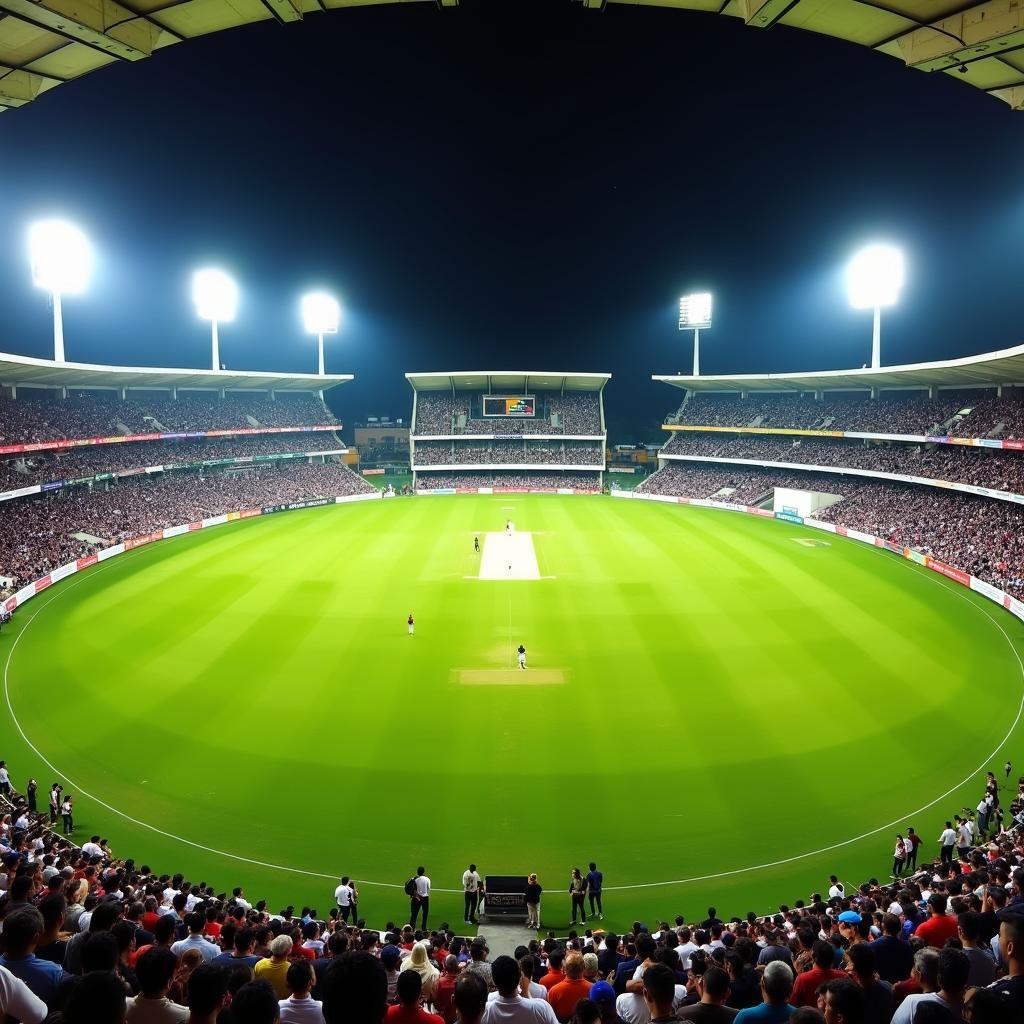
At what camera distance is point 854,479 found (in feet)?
194

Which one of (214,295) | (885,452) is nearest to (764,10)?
(885,452)

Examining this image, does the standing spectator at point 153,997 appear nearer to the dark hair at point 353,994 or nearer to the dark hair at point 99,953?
the dark hair at point 99,953

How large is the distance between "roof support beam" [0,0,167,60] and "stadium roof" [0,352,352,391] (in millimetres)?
41153

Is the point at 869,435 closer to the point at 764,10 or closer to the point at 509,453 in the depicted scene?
the point at 509,453

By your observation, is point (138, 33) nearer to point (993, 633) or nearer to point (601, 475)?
point (993, 633)

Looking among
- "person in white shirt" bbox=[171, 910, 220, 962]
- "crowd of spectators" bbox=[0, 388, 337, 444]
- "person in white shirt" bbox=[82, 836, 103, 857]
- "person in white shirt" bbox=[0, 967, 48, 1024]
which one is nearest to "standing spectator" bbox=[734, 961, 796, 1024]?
"person in white shirt" bbox=[0, 967, 48, 1024]

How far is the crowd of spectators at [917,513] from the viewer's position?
36.7m

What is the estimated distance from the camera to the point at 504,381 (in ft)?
276

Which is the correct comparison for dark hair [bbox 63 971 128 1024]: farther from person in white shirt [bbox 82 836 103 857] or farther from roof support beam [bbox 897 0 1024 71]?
person in white shirt [bbox 82 836 103 857]

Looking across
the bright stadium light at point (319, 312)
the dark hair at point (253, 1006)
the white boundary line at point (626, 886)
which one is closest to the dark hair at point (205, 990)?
the dark hair at point (253, 1006)

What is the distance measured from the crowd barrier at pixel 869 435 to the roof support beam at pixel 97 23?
45.7 m

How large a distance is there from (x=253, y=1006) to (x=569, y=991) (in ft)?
12.4

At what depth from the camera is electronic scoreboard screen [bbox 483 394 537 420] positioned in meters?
84.3

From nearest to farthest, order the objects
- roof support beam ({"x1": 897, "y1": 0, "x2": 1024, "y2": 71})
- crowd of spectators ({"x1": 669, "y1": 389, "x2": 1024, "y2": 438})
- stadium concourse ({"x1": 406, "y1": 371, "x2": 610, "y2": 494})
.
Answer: roof support beam ({"x1": 897, "y1": 0, "x2": 1024, "y2": 71}) → crowd of spectators ({"x1": 669, "y1": 389, "x2": 1024, "y2": 438}) → stadium concourse ({"x1": 406, "y1": 371, "x2": 610, "y2": 494})
